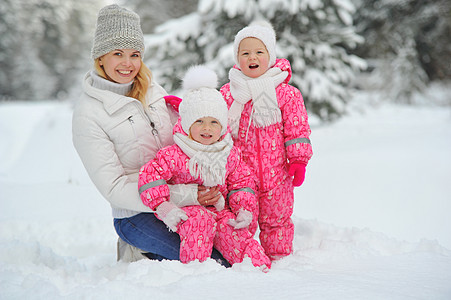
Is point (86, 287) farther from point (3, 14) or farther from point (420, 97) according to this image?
point (3, 14)

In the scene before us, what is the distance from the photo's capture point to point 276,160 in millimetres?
2447

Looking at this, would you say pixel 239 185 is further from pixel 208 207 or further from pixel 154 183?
pixel 154 183

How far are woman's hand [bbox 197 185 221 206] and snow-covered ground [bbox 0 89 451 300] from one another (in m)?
0.42

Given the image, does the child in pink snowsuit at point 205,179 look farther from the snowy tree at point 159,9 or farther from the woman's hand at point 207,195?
the snowy tree at point 159,9

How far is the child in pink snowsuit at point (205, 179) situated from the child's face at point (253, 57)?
0.26m

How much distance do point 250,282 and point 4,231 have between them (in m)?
2.36

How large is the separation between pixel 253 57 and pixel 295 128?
51cm

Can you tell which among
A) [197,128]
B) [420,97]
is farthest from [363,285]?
[420,97]

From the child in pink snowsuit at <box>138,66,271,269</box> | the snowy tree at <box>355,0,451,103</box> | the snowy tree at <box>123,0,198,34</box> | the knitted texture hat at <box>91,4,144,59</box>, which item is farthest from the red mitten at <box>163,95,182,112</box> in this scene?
the snowy tree at <box>355,0,451,103</box>

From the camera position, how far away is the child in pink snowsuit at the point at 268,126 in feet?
7.87

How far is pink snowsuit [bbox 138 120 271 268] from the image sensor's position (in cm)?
206

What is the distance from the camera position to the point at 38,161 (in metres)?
6.61

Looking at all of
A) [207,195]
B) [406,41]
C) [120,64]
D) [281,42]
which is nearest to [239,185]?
[207,195]

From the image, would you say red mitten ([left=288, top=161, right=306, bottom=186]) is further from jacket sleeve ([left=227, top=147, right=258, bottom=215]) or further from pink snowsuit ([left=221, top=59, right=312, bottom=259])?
jacket sleeve ([left=227, top=147, right=258, bottom=215])
